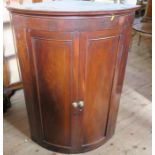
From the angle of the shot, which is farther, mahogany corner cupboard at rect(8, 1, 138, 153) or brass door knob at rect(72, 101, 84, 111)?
brass door knob at rect(72, 101, 84, 111)

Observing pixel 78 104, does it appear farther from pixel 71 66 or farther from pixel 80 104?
pixel 71 66

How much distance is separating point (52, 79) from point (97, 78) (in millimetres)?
258

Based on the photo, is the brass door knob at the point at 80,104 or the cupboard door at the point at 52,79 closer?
the cupboard door at the point at 52,79

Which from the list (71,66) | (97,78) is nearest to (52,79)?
(71,66)

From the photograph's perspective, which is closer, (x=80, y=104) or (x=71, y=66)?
(x=71, y=66)

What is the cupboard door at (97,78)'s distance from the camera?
1.07 meters

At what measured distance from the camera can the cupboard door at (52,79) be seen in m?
1.05

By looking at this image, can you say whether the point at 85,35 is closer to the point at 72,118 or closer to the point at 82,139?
the point at 72,118

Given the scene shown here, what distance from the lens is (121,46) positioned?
1164 mm

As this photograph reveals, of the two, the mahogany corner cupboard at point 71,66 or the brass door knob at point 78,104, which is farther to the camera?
the brass door knob at point 78,104

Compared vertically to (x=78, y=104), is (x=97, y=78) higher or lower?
higher

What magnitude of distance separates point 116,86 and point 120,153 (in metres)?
0.52

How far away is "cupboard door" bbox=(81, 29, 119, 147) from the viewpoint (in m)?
1.07

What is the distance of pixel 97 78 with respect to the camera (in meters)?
1.18
